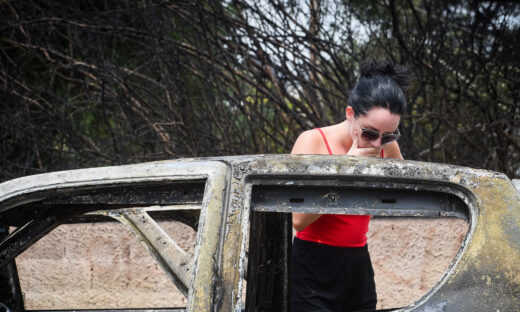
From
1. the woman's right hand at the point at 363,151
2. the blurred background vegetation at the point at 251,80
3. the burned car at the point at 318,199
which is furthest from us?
the blurred background vegetation at the point at 251,80

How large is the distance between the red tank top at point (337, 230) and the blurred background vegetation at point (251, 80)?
2993 millimetres

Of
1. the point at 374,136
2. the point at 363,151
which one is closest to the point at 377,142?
the point at 374,136

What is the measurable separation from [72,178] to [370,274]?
1.23 metres

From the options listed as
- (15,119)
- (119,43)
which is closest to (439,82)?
(119,43)

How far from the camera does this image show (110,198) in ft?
5.11

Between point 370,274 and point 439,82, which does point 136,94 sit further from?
point 370,274

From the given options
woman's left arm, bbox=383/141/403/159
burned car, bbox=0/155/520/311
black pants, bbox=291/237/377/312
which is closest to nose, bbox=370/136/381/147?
woman's left arm, bbox=383/141/403/159

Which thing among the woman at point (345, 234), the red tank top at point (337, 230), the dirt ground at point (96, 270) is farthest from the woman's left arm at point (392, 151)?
the dirt ground at point (96, 270)

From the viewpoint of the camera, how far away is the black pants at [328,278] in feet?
6.51

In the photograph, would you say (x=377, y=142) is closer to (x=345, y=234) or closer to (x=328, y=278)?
(x=345, y=234)

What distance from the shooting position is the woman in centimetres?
194

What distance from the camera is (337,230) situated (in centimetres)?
200

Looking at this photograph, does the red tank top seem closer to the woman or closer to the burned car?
the woman

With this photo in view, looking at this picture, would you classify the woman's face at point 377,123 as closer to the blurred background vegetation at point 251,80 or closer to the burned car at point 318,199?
the burned car at point 318,199
